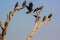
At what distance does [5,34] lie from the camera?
10688mm

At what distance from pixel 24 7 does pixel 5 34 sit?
2046 mm

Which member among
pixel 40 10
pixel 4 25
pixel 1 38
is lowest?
pixel 1 38

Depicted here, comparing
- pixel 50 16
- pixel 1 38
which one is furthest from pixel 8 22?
pixel 50 16

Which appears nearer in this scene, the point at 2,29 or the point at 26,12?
the point at 2,29

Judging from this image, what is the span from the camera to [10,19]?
10859mm

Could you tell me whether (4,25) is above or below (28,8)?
below

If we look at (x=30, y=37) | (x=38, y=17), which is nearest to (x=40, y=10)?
(x=38, y=17)

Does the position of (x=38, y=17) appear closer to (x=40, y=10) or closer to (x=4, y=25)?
(x=40, y=10)

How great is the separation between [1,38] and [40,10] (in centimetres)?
312

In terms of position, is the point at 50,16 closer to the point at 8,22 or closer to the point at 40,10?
the point at 40,10

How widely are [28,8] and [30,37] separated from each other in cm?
190

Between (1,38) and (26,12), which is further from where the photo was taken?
(26,12)

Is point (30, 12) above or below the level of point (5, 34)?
above

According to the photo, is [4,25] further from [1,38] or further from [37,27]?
[37,27]
